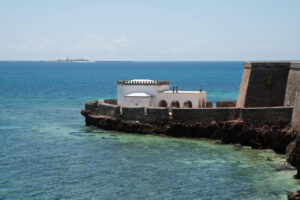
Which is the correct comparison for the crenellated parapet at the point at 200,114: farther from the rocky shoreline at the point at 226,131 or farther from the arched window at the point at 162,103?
the arched window at the point at 162,103

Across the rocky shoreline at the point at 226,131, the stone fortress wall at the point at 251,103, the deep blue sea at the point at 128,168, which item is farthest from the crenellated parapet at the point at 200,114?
the deep blue sea at the point at 128,168

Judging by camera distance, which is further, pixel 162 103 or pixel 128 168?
pixel 162 103

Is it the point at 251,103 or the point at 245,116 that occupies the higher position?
the point at 251,103

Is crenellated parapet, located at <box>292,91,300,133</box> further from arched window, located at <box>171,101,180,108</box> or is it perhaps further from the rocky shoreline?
arched window, located at <box>171,101,180,108</box>

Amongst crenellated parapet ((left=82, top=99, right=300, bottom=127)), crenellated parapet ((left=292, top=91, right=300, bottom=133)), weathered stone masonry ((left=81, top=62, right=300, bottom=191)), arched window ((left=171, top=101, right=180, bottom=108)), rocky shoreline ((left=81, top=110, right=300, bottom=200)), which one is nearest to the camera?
crenellated parapet ((left=292, top=91, right=300, bottom=133))

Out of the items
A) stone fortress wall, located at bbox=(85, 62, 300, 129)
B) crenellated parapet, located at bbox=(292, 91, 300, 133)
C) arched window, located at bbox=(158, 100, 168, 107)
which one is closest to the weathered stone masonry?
stone fortress wall, located at bbox=(85, 62, 300, 129)

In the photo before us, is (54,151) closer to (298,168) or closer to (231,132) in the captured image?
(231,132)

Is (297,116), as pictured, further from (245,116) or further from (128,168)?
(128,168)

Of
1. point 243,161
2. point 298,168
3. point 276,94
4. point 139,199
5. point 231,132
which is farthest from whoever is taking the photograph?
point 276,94

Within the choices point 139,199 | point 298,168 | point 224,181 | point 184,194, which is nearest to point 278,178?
point 298,168

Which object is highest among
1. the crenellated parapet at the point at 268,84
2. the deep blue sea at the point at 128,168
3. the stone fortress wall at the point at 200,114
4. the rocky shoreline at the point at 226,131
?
the crenellated parapet at the point at 268,84

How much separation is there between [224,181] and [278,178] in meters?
2.83

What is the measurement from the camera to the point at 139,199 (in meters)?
23.1

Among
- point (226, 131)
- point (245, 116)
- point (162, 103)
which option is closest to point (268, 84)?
point (245, 116)
